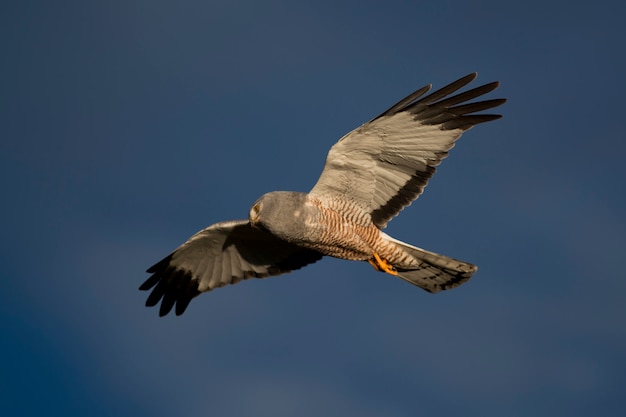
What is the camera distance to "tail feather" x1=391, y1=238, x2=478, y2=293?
11.6 meters

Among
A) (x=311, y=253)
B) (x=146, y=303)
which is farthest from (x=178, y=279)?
(x=311, y=253)

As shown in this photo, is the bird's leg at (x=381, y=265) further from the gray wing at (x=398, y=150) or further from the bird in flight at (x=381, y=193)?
the gray wing at (x=398, y=150)

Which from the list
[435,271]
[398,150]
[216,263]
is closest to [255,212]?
[398,150]

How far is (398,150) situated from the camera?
1146 cm

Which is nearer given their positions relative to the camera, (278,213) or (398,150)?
(278,213)

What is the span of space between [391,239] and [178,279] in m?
3.96

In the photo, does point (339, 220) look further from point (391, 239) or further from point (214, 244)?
point (214, 244)

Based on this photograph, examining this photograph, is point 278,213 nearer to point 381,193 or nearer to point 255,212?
point 255,212

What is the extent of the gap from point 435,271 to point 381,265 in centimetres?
81

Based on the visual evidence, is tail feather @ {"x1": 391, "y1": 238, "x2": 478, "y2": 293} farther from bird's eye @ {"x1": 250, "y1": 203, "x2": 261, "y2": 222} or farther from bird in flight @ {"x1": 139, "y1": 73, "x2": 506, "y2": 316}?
bird's eye @ {"x1": 250, "y1": 203, "x2": 261, "y2": 222}

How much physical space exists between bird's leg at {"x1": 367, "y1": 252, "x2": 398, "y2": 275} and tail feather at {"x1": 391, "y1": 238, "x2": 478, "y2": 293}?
170mm

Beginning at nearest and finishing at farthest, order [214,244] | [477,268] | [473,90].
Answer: [473,90]
[477,268]
[214,244]

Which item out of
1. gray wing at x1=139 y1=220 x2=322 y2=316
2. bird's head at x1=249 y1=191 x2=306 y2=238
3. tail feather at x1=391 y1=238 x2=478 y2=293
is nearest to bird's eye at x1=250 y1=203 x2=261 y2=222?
bird's head at x1=249 y1=191 x2=306 y2=238

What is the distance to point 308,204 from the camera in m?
11.4
